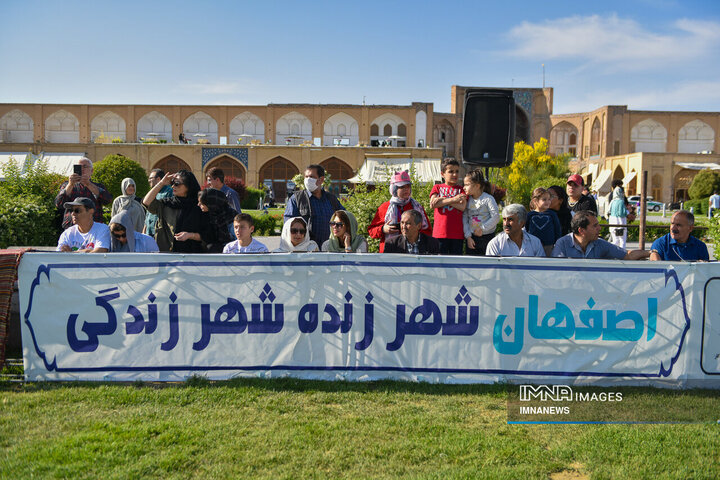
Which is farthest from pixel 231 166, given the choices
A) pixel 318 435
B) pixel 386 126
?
pixel 318 435

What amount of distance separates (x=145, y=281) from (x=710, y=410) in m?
3.66

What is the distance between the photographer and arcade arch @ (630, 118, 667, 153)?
48094 millimetres

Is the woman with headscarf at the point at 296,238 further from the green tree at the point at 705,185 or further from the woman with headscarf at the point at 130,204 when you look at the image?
the green tree at the point at 705,185

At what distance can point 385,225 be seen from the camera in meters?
5.09

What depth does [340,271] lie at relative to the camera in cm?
395

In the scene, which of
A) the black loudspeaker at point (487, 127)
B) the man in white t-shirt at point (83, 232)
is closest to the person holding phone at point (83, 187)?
the man in white t-shirt at point (83, 232)

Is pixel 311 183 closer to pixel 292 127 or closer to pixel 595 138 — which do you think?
pixel 292 127

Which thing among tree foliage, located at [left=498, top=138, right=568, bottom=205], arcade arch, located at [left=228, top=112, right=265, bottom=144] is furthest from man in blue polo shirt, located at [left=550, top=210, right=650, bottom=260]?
arcade arch, located at [left=228, top=112, right=265, bottom=144]

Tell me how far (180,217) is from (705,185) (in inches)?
1341

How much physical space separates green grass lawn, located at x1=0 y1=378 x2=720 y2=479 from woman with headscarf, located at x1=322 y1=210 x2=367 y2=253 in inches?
50.6

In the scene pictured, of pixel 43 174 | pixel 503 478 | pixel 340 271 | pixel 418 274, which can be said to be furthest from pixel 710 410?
pixel 43 174

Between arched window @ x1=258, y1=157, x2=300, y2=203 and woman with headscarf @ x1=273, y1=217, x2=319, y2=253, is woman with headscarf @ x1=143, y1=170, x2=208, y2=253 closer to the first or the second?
woman with headscarf @ x1=273, y1=217, x2=319, y2=253

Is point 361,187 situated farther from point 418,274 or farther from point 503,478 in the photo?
point 503,478

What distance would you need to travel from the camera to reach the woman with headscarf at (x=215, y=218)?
16.8 feet
